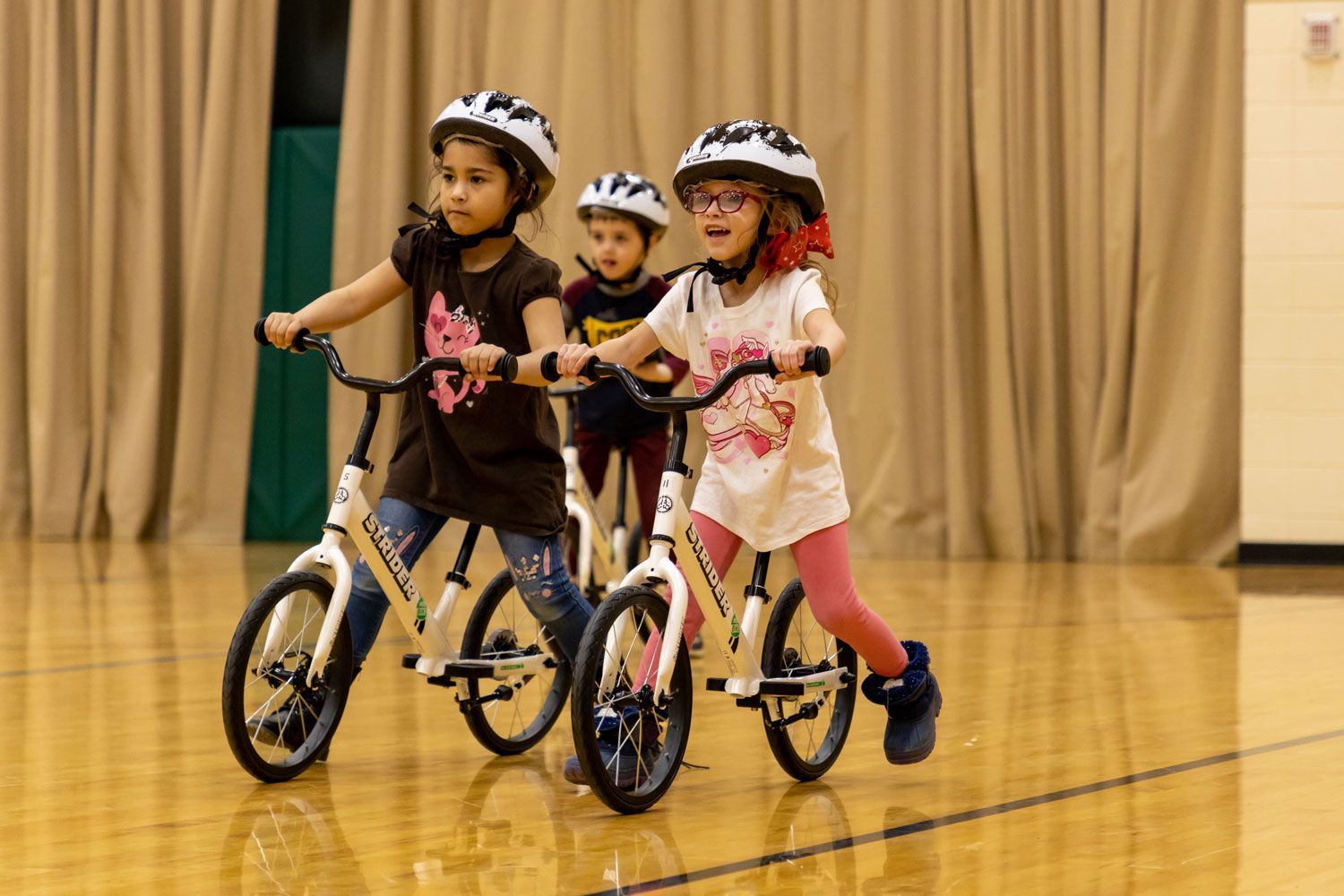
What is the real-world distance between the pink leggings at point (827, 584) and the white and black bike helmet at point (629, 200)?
2.06 metres

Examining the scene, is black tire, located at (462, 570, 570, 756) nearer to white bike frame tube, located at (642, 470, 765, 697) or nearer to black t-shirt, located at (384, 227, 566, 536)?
black t-shirt, located at (384, 227, 566, 536)

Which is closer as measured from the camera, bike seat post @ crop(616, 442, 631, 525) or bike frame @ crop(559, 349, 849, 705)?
bike frame @ crop(559, 349, 849, 705)

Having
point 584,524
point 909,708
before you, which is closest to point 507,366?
point 909,708

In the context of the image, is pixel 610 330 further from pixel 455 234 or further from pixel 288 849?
pixel 288 849

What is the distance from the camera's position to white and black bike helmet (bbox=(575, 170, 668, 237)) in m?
5.05

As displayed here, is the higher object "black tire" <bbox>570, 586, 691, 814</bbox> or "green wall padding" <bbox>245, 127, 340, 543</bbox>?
"green wall padding" <bbox>245, 127, 340, 543</bbox>

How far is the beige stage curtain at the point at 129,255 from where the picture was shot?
28.9 feet

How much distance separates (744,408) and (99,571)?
4819 millimetres

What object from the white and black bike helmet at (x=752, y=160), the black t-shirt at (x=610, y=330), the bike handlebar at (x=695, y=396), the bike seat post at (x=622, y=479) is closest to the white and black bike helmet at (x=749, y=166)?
the white and black bike helmet at (x=752, y=160)

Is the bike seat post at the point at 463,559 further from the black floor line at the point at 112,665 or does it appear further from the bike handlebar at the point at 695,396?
the black floor line at the point at 112,665

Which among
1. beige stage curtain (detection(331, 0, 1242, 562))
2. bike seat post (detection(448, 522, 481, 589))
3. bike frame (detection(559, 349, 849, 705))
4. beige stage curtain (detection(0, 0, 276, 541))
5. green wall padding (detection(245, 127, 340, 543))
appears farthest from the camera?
green wall padding (detection(245, 127, 340, 543))

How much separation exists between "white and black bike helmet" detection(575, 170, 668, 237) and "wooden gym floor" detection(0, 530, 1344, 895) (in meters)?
1.55

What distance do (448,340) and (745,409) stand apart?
66cm

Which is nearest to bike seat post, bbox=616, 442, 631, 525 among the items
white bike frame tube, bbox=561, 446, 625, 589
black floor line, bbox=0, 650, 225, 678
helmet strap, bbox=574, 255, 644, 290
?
white bike frame tube, bbox=561, 446, 625, 589
